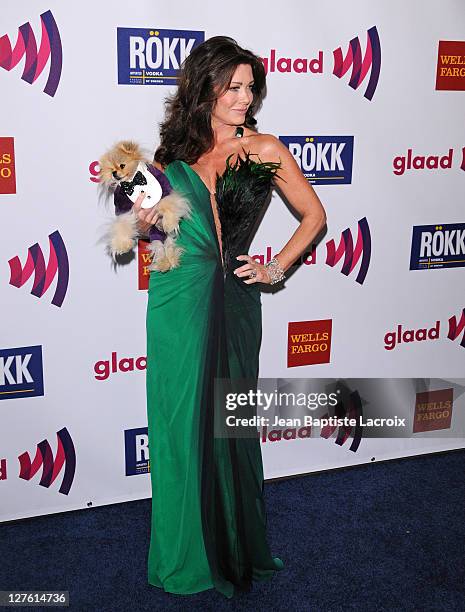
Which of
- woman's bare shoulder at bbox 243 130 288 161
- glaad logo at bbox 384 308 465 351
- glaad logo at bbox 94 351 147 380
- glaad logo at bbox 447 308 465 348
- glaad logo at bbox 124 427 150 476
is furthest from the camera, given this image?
glaad logo at bbox 447 308 465 348

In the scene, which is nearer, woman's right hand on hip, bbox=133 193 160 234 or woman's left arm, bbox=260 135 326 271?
woman's right hand on hip, bbox=133 193 160 234

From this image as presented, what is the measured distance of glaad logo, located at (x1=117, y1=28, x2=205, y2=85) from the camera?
2.95 meters

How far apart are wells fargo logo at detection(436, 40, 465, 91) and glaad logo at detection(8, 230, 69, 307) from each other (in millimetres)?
1897

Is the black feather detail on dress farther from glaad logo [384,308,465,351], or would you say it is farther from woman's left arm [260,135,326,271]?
glaad logo [384,308,465,351]

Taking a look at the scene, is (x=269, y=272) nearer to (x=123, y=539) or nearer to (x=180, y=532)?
(x=180, y=532)

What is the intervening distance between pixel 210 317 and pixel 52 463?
Result: 1232 millimetres

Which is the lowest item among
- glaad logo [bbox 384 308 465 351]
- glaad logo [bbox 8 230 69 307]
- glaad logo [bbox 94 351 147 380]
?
glaad logo [bbox 94 351 147 380]

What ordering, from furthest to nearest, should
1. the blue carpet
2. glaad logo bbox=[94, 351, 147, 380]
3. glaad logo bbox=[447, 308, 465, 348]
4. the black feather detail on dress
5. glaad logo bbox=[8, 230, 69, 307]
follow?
glaad logo bbox=[447, 308, 465, 348] < glaad logo bbox=[94, 351, 147, 380] < glaad logo bbox=[8, 230, 69, 307] < the blue carpet < the black feather detail on dress

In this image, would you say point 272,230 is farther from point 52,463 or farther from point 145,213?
point 52,463

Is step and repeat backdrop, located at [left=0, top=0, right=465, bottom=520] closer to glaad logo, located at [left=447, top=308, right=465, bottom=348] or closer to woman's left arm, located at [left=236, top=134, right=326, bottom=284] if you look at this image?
glaad logo, located at [left=447, top=308, right=465, bottom=348]

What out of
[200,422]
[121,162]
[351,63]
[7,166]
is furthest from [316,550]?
[351,63]

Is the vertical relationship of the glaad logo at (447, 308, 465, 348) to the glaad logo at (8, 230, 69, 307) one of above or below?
below

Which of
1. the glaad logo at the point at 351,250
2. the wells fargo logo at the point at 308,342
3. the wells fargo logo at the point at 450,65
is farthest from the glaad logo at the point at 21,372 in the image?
the wells fargo logo at the point at 450,65

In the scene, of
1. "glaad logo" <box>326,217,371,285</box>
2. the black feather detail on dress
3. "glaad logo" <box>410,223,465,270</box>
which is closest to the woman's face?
the black feather detail on dress
